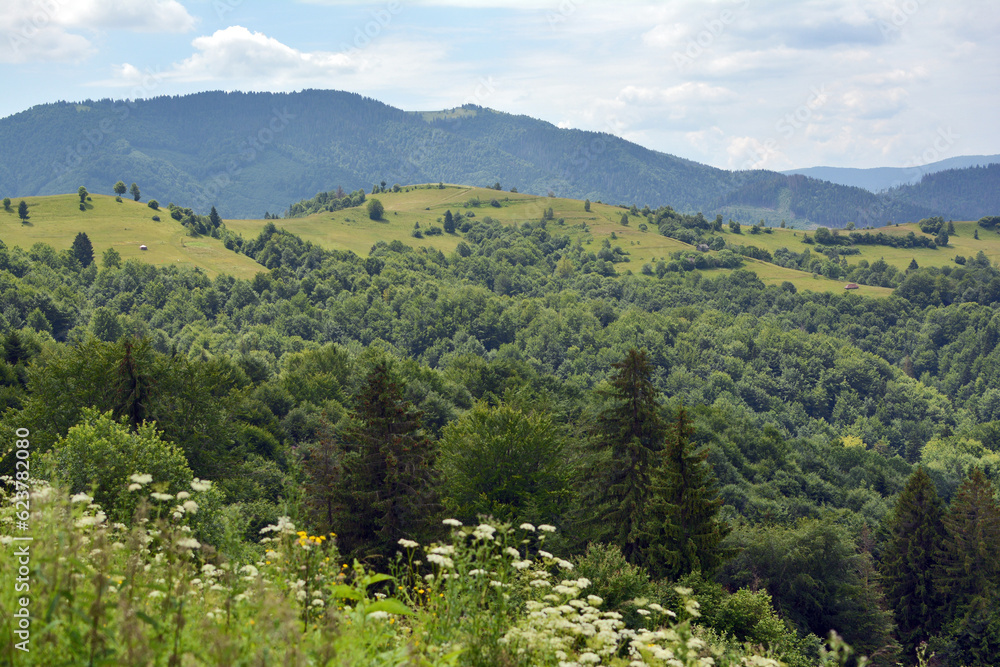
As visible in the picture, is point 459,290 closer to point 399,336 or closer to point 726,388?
point 399,336

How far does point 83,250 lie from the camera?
143375 mm

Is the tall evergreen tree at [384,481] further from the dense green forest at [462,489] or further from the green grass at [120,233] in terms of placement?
the green grass at [120,233]

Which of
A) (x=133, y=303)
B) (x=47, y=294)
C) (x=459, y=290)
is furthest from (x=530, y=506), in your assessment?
(x=459, y=290)

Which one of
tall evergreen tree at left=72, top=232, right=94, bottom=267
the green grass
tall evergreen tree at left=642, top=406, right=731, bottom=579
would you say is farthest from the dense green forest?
the green grass

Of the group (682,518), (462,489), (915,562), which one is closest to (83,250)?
(462,489)

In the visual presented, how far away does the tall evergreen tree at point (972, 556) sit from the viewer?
45531 millimetres

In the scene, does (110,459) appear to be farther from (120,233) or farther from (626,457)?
(120,233)

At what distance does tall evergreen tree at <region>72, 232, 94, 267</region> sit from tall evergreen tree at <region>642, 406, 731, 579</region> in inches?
5858

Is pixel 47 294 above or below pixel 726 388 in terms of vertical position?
above

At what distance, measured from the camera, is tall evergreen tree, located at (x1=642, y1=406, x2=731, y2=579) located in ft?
87.1

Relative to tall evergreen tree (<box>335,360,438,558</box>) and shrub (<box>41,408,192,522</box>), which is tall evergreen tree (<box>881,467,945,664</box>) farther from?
shrub (<box>41,408,192,522</box>)

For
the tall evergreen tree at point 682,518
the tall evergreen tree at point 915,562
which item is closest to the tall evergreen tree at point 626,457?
the tall evergreen tree at point 682,518

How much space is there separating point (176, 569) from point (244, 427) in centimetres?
4697

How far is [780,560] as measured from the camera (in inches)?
1558
